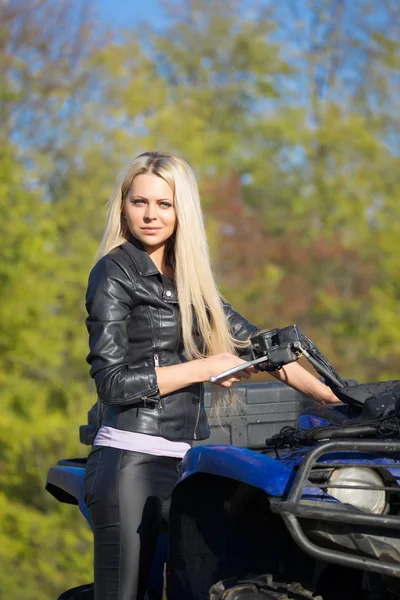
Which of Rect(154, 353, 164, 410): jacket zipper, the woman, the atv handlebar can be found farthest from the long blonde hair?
the atv handlebar

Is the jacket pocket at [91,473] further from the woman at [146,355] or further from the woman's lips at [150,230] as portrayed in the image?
the woman's lips at [150,230]

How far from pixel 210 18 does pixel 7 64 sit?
10922 mm

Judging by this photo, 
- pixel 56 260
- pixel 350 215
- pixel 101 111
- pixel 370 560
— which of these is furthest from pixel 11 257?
pixel 370 560

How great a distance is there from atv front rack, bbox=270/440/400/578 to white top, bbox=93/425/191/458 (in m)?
0.73

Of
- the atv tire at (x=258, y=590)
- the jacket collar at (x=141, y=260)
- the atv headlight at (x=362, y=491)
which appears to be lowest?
the atv tire at (x=258, y=590)

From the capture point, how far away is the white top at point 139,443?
10.5 ft

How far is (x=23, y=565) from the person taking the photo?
15820 mm

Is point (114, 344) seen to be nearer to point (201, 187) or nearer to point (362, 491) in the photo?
point (362, 491)

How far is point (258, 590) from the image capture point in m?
2.68

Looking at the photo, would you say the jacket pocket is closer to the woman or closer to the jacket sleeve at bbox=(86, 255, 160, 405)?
the woman

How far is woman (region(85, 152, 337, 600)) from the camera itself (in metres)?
3.16

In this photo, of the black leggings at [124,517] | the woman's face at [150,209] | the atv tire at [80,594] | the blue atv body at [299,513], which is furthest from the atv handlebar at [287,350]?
the atv tire at [80,594]

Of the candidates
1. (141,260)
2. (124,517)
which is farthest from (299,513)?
(141,260)

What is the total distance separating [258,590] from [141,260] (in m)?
1.21
